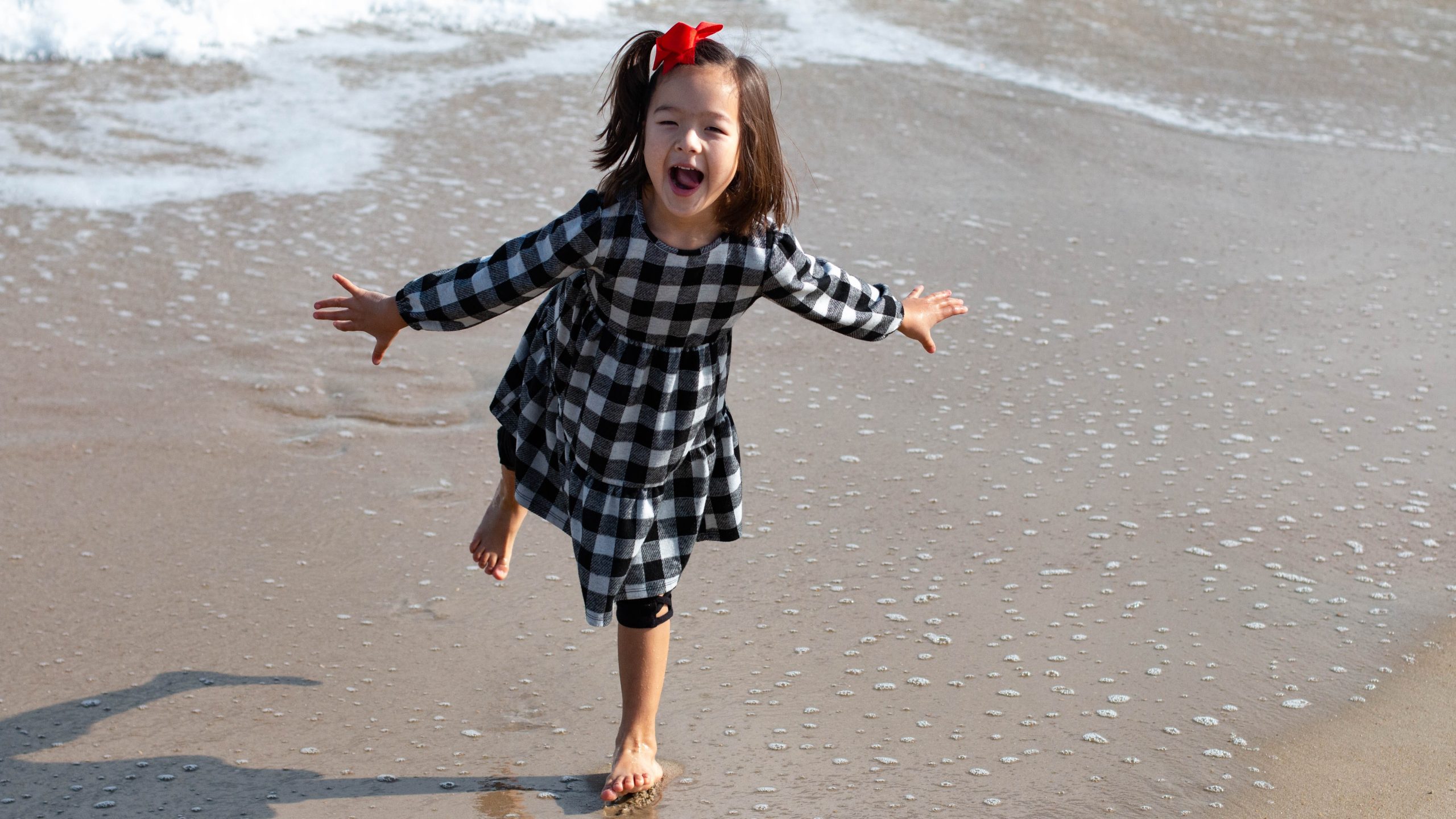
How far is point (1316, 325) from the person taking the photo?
4129 mm

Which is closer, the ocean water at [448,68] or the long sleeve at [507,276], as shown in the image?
the long sleeve at [507,276]

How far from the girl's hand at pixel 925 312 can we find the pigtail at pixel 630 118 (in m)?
0.56

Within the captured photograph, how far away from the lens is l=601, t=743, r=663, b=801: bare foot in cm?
212

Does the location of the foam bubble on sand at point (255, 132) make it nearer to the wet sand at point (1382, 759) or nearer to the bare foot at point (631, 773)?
the bare foot at point (631, 773)

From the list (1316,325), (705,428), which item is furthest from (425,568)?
(1316,325)

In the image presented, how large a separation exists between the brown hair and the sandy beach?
0.90m

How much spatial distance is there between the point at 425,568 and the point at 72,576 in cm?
68

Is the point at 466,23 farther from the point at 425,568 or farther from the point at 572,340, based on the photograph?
the point at 572,340

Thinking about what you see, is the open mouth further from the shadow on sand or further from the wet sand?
the wet sand

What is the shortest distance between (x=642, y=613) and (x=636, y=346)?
44 centimetres

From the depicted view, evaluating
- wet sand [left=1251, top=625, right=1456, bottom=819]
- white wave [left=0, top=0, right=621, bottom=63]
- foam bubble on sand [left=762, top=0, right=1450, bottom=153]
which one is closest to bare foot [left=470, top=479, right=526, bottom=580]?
wet sand [left=1251, top=625, right=1456, bottom=819]

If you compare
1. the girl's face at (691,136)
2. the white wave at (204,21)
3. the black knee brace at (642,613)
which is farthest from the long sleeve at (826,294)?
the white wave at (204,21)

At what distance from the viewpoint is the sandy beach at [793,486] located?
7.41 ft

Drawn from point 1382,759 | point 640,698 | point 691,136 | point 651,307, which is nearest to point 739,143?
point 691,136
